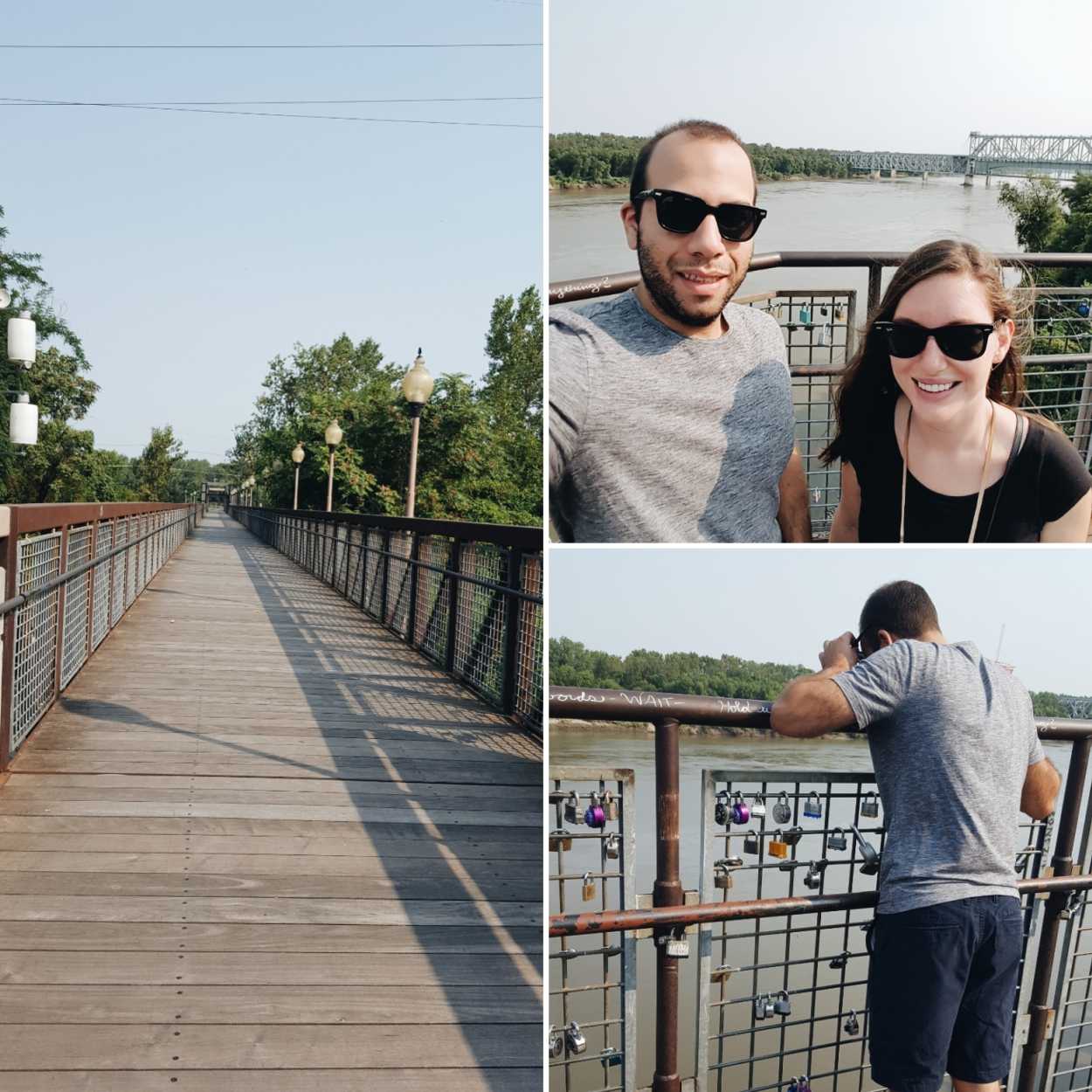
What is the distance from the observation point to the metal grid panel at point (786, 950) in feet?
7.33

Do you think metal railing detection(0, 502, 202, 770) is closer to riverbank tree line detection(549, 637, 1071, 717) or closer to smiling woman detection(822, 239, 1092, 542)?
riverbank tree line detection(549, 637, 1071, 717)

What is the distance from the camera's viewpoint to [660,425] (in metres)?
1.50

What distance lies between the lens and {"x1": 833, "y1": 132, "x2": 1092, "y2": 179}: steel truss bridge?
5.77 ft

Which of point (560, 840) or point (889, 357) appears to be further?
point (560, 840)

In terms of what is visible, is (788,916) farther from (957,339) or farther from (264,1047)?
(957,339)

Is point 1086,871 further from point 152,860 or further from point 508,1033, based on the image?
point 152,860

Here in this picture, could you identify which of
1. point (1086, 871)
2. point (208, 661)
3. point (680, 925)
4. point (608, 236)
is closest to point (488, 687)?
point (208, 661)

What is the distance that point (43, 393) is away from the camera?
4712 cm

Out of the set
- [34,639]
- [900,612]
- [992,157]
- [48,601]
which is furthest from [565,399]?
[48,601]

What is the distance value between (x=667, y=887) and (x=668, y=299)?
1.01m

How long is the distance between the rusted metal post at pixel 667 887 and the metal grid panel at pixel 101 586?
5362mm

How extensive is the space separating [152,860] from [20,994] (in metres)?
0.86

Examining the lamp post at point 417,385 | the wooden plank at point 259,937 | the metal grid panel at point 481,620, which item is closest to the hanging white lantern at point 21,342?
the lamp post at point 417,385

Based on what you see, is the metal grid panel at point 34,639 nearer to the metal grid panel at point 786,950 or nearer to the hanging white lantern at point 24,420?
the metal grid panel at point 786,950
